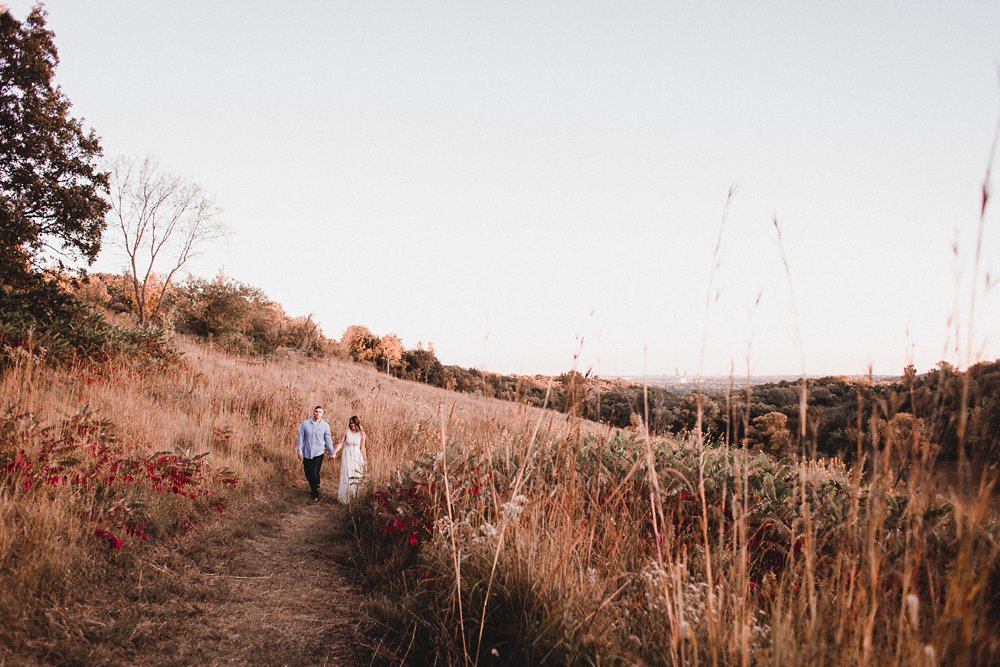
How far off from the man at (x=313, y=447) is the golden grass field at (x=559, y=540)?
0.64 meters

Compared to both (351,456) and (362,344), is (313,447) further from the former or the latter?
(362,344)

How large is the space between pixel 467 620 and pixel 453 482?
5.68 ft

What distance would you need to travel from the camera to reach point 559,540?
8.94ft

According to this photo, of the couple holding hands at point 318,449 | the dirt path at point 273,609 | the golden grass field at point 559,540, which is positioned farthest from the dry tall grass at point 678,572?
the couple holding hands at point 318,449

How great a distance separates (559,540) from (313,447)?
582cm

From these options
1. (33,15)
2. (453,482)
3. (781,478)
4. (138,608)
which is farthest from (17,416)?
(33,15)

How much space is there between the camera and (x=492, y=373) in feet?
11.5

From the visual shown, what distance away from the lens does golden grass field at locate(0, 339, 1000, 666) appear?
1683 millimetres

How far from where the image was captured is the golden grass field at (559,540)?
168 centimetres

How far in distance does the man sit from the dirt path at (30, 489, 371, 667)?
218 cm

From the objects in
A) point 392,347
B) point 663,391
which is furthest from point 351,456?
point 392,347

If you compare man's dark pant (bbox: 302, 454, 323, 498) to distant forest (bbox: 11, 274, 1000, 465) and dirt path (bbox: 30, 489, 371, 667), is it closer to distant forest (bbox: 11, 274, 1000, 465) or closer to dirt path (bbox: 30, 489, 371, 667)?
distant forest (bbox: 11, 274, 1000, 465)

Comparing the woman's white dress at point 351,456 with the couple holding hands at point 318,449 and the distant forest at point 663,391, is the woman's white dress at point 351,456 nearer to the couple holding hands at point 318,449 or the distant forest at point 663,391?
the couple holding hands at point 318,449

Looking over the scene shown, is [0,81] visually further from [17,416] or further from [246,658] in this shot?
[246,658]
